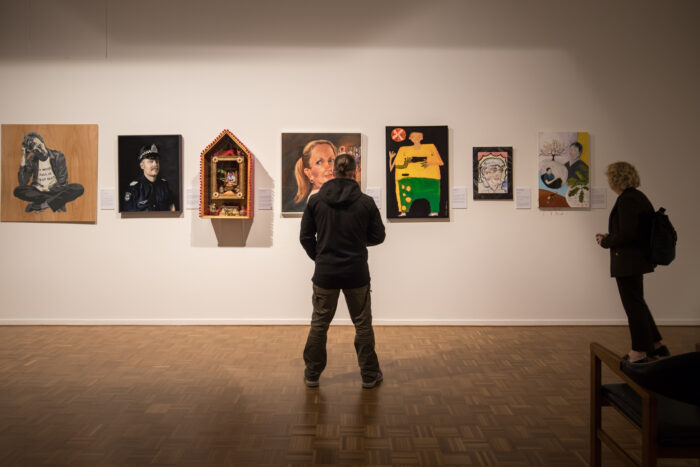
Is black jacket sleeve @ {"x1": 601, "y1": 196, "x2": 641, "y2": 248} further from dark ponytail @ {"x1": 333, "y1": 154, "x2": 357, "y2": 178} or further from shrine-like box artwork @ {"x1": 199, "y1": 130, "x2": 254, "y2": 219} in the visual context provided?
shrine-like box artwork @ {"x1": 199, "y1": 130, "x2": 254, "y2": 219}

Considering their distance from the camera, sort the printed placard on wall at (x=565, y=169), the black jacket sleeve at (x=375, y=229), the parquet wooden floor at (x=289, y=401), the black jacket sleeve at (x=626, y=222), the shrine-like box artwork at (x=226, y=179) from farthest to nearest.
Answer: the printed placard on wall at (x=565, y=169) → the shrine-like box artwork at (x=226, y=179) → the black jacket sleeve at (x=626, y=222) → the black jacket sleeve at (x=375, y=229) → the parquet wooden floor at (x=289, y=401)

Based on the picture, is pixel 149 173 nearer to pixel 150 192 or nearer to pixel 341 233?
pixel 150 192

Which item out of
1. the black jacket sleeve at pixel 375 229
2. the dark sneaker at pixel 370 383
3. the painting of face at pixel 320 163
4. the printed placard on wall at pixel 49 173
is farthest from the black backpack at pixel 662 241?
the printed placard on wall at pixel 49 173

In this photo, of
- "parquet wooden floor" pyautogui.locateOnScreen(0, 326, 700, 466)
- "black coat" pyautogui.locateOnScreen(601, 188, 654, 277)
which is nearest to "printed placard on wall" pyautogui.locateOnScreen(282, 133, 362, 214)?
"parquet wooden floor" pyautogui.locateOnScreen(0, 326, 700, 466)

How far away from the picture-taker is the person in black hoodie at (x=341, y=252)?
3.10 metres

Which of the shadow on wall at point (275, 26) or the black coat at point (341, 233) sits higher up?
the shadow on wall at point (275, 26)

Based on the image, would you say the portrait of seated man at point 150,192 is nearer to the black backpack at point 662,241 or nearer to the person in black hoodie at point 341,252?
the person in black hoodie at point 341,252

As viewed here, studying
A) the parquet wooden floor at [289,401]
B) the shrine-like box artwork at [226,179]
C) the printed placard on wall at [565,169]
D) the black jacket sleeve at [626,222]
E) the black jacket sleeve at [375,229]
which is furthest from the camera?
the printed placard on wall at [565,169]

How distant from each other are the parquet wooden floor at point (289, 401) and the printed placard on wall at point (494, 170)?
172 cm

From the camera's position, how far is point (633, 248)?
349 centimetres

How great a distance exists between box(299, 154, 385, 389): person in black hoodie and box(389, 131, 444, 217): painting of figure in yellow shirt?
6.79 feet

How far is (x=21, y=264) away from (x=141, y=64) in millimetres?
2817

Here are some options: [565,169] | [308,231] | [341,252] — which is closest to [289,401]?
[341,252]

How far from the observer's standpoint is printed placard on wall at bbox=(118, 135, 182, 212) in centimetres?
522
